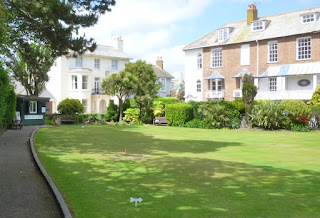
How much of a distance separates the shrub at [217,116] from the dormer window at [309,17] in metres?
16.9

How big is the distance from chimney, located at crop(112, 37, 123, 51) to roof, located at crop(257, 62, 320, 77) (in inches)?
1046

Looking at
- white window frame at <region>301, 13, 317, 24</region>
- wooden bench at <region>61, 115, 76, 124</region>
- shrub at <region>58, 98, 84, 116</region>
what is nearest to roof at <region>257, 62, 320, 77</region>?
white window frame at <region>301, 13, 317, 24</region>

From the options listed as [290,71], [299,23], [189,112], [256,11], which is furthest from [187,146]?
[256,11]

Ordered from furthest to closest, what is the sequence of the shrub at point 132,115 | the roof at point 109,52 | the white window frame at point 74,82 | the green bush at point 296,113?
the roof at point 109,52 < the white window frame at point 74,82 < the shrub at point 132,115 < the green bush at point 296,113

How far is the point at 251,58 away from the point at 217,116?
15.1m

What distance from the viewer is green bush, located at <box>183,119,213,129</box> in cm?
2803

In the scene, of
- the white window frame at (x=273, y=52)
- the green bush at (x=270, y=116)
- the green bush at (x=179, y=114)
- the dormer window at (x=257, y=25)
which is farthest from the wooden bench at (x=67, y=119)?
the dormer window at (x=257, y=25)

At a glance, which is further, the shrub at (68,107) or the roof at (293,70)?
the roof at (293,70)

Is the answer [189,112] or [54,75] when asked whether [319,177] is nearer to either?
[189,112]

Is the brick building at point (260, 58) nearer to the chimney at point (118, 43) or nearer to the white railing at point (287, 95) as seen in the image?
A: the white railing at point (287, 95)

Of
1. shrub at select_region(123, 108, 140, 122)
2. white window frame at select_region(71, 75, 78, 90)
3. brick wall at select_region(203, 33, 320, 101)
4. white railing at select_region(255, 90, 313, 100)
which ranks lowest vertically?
shrub at select_region(123, 108, 140, 122)

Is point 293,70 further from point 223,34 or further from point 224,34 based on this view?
point 223,34

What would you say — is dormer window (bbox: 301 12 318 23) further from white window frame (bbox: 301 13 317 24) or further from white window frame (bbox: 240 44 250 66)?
white window frame (bbox: 240 44 250 66)

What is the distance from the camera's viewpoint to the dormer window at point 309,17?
36141 mm
